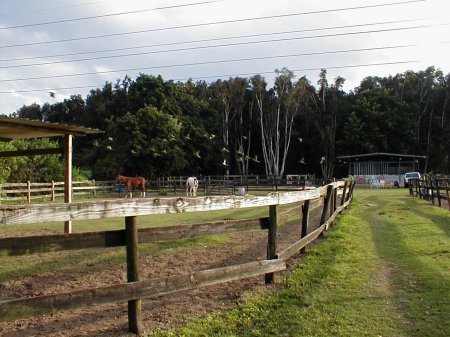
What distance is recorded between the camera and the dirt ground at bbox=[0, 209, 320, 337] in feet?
15.3

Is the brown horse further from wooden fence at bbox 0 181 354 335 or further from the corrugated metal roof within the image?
wooden fence at bbox 0 181 354 335

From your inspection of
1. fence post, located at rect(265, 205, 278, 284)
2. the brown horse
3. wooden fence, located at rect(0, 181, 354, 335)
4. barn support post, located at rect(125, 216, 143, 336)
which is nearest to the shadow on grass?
fence post, located at rect(265, 205, 278, 284)

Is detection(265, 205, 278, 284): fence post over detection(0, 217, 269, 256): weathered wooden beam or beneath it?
beneath

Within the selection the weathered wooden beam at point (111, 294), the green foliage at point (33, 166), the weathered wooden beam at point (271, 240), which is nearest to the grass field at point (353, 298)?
the weathered wooden beam at point (271, 240)

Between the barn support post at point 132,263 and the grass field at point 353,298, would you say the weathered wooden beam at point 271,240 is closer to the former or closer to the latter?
the grass field at point 353,298

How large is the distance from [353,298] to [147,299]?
8.53ft

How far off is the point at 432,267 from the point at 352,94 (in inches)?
2610

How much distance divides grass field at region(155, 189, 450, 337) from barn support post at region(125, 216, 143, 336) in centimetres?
31

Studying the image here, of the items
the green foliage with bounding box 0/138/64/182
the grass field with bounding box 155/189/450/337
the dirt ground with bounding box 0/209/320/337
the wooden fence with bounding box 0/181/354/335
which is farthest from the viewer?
the green foliage with bounding box 0/138/64/182

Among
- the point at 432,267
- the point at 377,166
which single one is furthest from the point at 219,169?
the point at 432,267

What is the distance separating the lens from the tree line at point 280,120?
Result: 59438 millimetres

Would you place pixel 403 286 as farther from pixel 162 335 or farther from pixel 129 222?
pixel 129 222

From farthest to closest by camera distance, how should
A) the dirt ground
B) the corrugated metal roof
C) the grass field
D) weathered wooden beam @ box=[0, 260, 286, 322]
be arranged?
1. the corrugated metal roof
2. the dirt ground
3. the grass field
4. weathered wooden beam @ box=[0, 260, 286, 322]

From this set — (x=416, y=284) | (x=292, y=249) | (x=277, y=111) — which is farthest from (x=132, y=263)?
(x=277, y=111)
